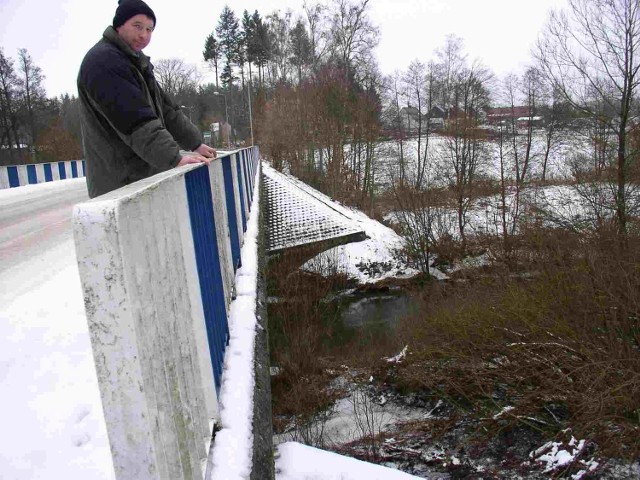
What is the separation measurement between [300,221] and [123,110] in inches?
773

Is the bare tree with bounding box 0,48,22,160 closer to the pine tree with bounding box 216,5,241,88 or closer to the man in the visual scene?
the pine tree with bounding box 216,5,241,88

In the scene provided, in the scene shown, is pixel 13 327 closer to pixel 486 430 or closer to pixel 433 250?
pixel 486 430

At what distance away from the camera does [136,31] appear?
99.6 inches

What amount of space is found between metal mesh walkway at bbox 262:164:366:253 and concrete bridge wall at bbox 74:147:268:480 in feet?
57.7

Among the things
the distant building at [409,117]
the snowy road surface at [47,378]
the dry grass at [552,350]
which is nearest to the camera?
the snowy road surface at [47,378]

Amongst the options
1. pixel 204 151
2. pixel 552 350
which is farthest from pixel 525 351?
pixel 204 151

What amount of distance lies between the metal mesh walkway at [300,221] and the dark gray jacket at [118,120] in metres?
16.9

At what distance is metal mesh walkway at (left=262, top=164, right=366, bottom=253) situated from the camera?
20656mm

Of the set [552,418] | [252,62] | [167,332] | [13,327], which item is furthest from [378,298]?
[252,62]

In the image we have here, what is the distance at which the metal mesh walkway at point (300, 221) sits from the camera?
2066 centimetres

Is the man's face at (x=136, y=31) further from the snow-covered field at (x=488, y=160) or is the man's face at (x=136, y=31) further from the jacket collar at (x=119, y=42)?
the snow-covered field at (x=488, y=160)

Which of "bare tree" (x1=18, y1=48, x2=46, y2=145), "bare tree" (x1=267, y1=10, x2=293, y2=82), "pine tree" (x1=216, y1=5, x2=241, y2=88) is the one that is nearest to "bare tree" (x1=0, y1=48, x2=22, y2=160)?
"bare tree" (x1=18, y1=48, x2=46, y2=145)

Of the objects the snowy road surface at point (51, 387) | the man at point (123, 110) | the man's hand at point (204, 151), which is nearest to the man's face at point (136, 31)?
the man at point (123, 110)

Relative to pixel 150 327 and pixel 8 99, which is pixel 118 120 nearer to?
pixel 150 327
